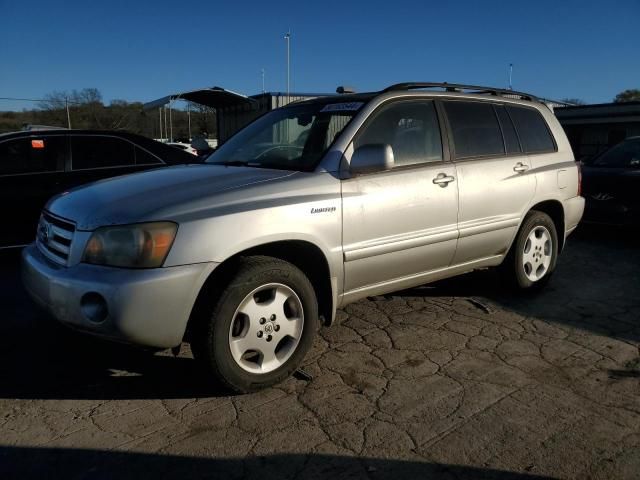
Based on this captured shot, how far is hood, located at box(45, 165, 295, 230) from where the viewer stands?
9.05 feet

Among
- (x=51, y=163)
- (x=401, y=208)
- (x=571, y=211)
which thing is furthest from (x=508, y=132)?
(x=51, y=163)

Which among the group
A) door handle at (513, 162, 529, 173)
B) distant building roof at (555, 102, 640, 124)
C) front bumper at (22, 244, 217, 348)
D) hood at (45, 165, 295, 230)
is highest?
distant building roof at (555, 102, 640, 124)

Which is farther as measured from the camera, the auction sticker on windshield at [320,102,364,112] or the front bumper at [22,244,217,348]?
the auction sticker on windshield at [320,102,364,112]

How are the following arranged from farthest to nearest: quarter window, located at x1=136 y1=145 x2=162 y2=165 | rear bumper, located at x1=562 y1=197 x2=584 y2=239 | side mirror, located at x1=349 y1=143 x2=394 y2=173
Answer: quarter window, located at x1=136 y1=145 x2=162 y2=165 < rear bumper, located at x1=562 y1=197 x2=584 y2=239 < side mirror, located at x1=349 y1=143 x2=394 y2=173

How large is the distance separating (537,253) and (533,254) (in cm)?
6

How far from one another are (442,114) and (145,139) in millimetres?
3815

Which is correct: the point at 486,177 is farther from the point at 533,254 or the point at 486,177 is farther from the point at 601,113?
Answer: the point at 601,113

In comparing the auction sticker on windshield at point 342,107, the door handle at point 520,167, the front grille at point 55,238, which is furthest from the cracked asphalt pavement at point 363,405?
the auction sticker on windshield at point 342,107

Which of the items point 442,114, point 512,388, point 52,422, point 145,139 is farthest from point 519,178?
point 145,139

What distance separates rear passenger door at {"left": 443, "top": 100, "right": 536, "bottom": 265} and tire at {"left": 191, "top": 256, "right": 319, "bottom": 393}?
5.05ft

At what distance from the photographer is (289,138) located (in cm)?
389

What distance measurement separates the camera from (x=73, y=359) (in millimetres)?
3465

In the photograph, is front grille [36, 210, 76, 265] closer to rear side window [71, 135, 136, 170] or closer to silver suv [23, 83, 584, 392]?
silver suv [23, 83, 584, 392]

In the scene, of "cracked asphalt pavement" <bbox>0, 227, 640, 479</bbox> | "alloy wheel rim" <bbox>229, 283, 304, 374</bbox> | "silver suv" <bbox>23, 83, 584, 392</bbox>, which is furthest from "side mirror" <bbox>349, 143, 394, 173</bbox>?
"cracked asphalt pavement" <bbox>0, 227, 640, 479</bbox>
